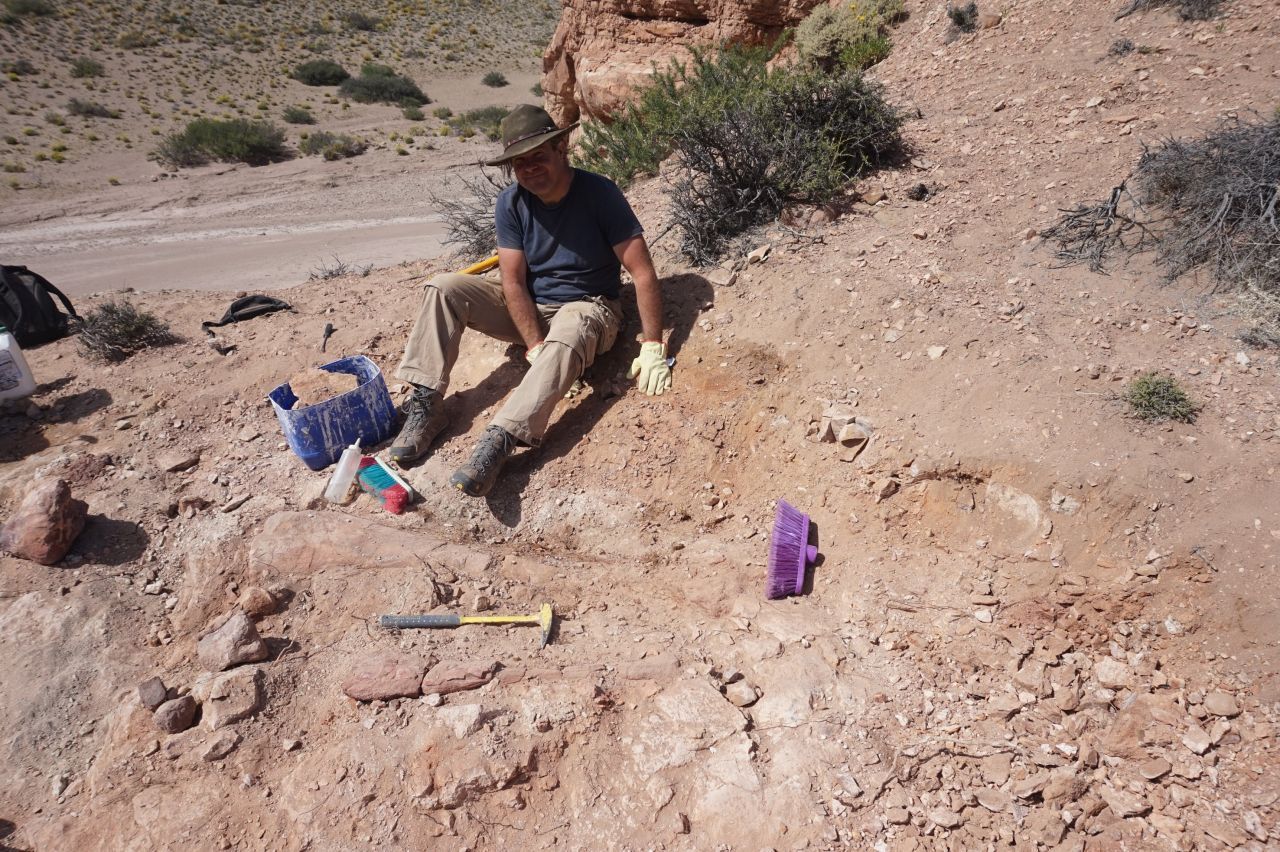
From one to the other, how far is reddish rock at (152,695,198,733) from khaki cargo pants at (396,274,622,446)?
5.04 ft

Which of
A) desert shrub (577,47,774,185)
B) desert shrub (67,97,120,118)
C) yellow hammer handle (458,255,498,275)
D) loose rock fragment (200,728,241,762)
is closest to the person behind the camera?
loose rock fragment (200,728,241,762)

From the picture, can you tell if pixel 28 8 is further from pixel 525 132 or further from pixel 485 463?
pixel 485 463

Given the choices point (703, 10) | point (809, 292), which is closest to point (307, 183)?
point (703, 10)

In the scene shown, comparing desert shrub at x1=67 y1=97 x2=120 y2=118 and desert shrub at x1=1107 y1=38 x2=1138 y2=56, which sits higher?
desert shrub at x1=67 y1=97 x2=120 y2=118

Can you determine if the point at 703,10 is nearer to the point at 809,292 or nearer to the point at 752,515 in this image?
the point at 809,292

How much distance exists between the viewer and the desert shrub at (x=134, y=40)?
75.4ft

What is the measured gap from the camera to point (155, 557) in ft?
9.59

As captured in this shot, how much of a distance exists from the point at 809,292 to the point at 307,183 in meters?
12.3

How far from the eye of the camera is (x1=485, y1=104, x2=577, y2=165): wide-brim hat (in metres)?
2.96

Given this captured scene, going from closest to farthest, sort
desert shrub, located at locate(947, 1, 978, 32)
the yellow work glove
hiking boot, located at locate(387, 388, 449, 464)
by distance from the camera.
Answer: hiking boot, located at locate(387, 388, 449, 464), the yellow work glove, desert shrub, located at locate(947, 1, 978, 32)

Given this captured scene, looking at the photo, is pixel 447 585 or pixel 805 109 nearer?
pixel 447 585

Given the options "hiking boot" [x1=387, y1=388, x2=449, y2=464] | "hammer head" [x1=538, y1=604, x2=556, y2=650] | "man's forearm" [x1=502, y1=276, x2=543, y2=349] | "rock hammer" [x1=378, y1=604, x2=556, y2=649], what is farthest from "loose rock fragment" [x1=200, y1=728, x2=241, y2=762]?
"man's forearm" [x1=502, y1=276, x2=543, y2=349]

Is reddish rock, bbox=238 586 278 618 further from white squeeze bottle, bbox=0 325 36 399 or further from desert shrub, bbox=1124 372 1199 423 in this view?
desert shrub, bbox=1124 372 1199 423

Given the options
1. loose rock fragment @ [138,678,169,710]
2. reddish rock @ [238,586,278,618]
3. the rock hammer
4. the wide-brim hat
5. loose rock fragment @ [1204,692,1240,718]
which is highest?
the wide-brim hat
